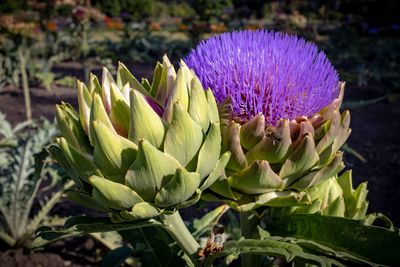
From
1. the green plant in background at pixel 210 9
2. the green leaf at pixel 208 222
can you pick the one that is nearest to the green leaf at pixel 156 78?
the green leaf at pixel 208 222

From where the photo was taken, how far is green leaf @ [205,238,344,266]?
1.73ft

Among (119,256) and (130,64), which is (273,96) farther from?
(130,64)

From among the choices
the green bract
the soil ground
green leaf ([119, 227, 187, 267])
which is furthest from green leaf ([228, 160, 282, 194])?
the soil ground

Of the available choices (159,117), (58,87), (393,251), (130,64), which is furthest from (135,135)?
(130,64)

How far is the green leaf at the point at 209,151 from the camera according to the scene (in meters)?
0.52

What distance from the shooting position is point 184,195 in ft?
1.71

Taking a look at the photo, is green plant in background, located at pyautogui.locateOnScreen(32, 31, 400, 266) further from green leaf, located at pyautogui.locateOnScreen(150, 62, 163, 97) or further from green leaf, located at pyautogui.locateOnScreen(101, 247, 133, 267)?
green leaf, located at pyautogui.locateOnScreen(101, 247, 133, 267)

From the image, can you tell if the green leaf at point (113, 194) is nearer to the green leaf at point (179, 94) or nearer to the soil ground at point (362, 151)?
the green leaf at point (179, 94)

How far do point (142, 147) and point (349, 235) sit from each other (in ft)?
0.85

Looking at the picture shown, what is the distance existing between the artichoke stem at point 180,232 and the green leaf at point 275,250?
0.06m

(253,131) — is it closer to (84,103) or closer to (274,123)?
(274,123)

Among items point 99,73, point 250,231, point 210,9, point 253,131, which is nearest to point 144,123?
point 253,131

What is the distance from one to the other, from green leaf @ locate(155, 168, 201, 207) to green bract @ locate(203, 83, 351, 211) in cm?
7

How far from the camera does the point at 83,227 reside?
20.9 inches
